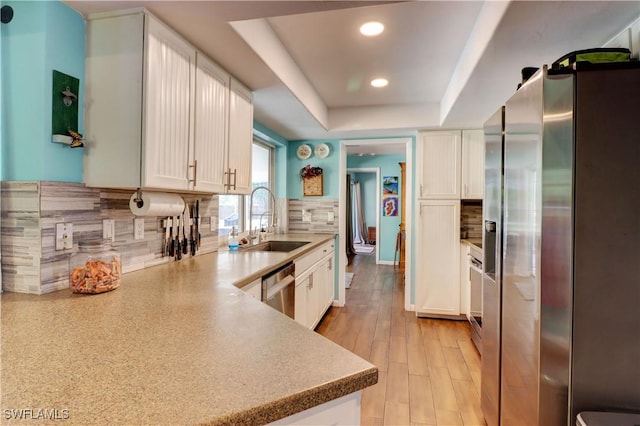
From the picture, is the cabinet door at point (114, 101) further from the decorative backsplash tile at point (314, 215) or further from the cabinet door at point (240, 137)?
the decorative backsplash tile at point (314, 215)


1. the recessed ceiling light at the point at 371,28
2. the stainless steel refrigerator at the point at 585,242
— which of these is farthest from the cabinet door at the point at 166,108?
the stainless steel refrigerator at the point at 585,242

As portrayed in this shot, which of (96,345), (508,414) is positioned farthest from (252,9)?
(508,414)

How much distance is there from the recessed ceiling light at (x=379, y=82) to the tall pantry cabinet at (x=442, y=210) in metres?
0.95

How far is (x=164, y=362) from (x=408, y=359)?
2.34 m

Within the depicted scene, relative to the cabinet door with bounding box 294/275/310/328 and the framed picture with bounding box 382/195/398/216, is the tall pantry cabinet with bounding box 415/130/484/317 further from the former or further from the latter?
the framed picture with bounding box 382/195/398/216

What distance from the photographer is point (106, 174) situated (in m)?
1.45

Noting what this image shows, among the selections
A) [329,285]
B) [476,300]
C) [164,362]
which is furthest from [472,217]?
[164,362]

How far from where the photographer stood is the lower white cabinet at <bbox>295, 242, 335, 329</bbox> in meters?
2.66

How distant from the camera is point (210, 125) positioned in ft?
6.32

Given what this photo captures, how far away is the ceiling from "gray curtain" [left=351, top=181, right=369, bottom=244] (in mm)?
5318

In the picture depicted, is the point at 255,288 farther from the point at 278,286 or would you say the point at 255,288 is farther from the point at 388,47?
the point at 388,47

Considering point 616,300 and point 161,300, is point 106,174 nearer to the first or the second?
point 161,300

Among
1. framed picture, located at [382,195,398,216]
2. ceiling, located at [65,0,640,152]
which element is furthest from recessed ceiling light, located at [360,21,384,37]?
framed picture, located at [382,195,398,216]

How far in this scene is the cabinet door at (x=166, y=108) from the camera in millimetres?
1443
